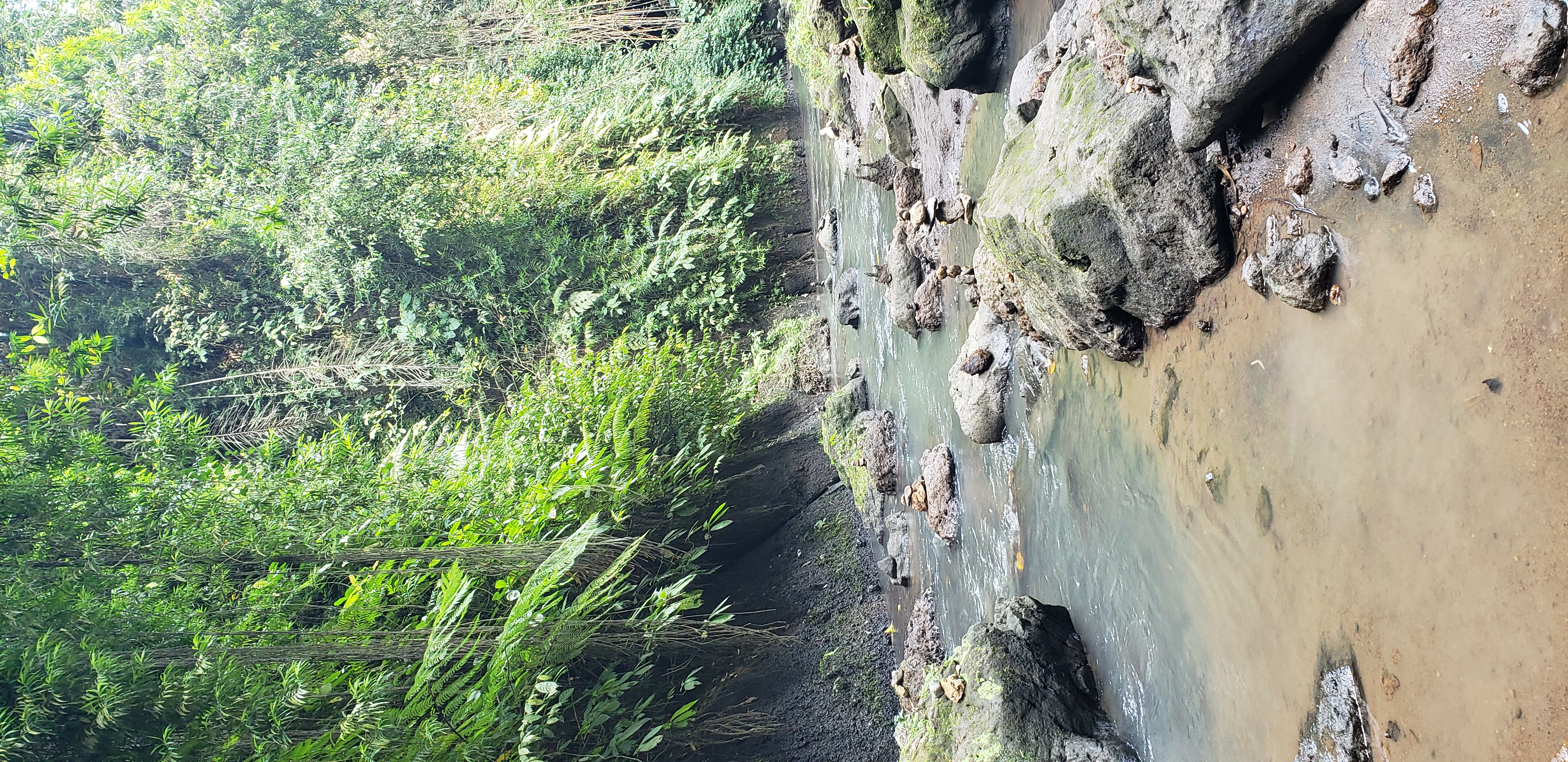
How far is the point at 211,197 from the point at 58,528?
5143mm

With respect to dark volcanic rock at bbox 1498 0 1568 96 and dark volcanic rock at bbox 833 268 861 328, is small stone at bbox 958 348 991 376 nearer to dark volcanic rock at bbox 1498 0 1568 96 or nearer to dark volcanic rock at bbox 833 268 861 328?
dark volcanic rock at bbox 1498 0 1568 96

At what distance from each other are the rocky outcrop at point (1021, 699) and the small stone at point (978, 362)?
0.74m

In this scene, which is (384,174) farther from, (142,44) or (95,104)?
(142,44)

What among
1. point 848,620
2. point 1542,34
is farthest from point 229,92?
point 1542,34

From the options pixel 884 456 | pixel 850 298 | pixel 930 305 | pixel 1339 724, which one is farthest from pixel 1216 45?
pixel 850 298

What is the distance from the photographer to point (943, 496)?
3.25m

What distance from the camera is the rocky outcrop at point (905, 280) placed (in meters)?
3.68

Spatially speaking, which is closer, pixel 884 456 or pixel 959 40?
pixel 959 40

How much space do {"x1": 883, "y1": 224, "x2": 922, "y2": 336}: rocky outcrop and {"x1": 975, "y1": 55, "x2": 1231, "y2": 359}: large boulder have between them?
1.49 m

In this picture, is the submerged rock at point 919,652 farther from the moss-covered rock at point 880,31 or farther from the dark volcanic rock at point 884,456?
the moss-covered rock at point 880,31

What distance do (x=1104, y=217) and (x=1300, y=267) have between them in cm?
45

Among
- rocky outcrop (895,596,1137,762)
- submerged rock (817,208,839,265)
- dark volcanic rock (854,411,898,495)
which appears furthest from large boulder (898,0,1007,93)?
submerged rock (817,208,839,265)

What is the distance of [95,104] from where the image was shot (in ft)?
25.1

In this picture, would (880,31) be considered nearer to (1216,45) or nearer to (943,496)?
(943,496)
